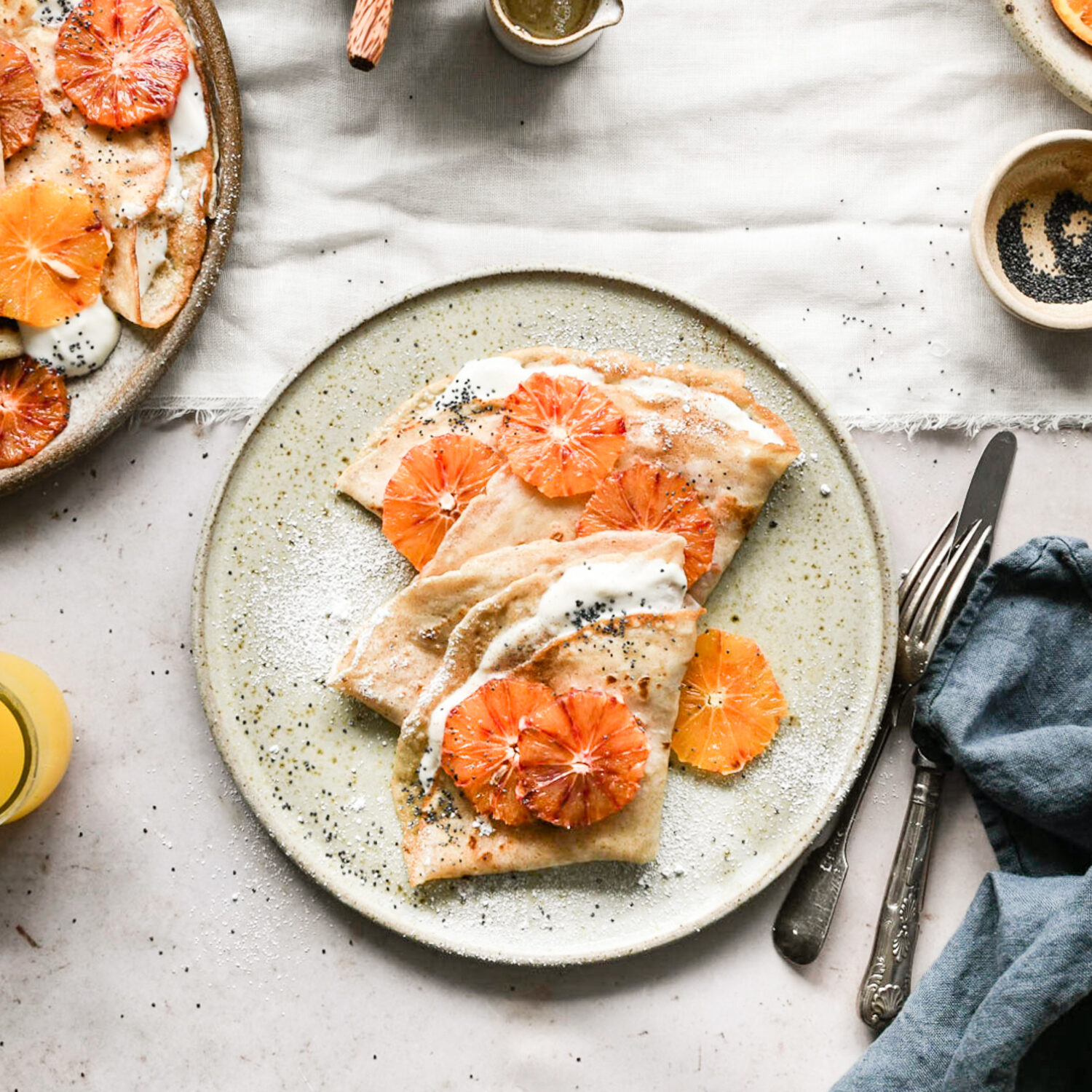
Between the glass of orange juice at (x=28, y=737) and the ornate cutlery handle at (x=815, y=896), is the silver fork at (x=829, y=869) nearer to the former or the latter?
the ornate cutlery handle at (x=815, y=896)

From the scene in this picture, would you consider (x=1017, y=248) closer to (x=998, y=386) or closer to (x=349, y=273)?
(x=998, y=386)

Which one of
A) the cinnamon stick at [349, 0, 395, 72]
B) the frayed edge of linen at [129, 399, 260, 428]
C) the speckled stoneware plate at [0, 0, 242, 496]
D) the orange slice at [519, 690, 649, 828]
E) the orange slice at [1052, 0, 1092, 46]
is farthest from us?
the frayed edge of linen at [129, 399, 260, 428]

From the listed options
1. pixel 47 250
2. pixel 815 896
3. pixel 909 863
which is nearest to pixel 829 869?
pixel 815 896

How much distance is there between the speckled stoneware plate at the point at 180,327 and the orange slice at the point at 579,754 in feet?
4.53

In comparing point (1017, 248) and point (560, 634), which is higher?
point (1017, 248)

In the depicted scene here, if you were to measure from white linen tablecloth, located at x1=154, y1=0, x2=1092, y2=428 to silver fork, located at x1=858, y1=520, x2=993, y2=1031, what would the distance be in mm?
537

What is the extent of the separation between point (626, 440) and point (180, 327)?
1.23 meters

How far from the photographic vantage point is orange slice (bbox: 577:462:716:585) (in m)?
2.68

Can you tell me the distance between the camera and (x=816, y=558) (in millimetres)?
2877

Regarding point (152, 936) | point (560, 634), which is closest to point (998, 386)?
point (560, 634)

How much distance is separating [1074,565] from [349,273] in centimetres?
223

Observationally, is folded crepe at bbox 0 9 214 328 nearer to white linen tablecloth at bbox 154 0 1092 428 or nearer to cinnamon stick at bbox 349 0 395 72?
white linen tablecloth at bbox 154 0 1092 428

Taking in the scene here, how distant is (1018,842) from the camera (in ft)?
9.66

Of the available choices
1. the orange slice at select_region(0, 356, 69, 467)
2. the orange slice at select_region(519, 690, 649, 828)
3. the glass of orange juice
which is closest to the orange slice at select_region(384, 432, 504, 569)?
the orange slice at select_region(519, 690, 649, 828)
